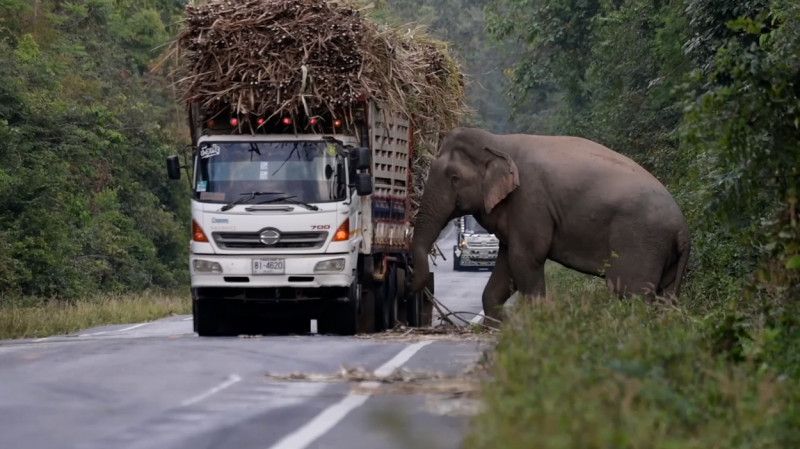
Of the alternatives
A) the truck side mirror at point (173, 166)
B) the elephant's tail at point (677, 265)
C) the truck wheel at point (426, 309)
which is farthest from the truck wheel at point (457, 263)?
the elephant's tail at point (677, 265)

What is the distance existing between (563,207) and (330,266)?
9.46 feet

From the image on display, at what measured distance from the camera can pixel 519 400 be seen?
25.9 ft

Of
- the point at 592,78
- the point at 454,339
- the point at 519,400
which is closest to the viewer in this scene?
the point at 519,400

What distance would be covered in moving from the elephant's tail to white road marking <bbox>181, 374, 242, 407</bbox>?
7.66m

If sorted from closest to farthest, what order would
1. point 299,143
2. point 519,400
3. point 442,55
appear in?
point 519,400
point 299,143
point 442,55

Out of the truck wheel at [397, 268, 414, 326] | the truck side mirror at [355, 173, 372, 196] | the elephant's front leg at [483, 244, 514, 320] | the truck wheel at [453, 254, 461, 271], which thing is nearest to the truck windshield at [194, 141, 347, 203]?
the truck side mirror at [355, 173, 372, 196]

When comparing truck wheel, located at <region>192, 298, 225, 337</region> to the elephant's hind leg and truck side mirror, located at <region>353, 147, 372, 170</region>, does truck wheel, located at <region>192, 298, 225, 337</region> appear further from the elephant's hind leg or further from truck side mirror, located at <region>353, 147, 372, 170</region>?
the elephant's hind leg

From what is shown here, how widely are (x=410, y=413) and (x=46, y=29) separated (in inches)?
1253

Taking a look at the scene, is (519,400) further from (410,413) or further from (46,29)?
(46,29)

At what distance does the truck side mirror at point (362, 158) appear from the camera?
61.1 ft

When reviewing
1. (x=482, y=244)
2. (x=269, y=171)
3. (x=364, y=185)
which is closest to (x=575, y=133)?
(x=482, y=244)

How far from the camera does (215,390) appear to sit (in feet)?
37.2

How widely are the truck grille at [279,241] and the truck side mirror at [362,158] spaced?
3.13 feet

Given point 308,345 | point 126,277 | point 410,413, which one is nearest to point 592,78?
point 126,277
